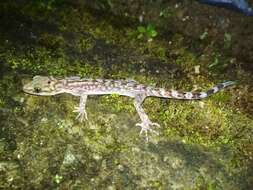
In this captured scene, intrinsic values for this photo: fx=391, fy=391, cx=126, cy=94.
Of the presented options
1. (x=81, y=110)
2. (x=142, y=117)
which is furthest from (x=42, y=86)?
(x=142, y=117)

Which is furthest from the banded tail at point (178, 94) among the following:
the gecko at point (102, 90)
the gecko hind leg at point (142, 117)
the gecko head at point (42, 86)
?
the gecko head at point (42, 86)

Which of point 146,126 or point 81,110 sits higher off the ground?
point 81,110

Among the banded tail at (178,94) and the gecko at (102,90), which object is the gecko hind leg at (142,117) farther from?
the banded tail at (178,94)

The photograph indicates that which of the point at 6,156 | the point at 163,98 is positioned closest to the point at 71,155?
the point at 6,156

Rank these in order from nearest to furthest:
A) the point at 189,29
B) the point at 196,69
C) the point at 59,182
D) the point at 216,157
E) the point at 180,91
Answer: the point at 59,182 < the point at 216,157 < the point at 180,91 < the point at 196,69 < the point at 189,29

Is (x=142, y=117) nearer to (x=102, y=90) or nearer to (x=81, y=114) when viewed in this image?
(x=102, y=90)

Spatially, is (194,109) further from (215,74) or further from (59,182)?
(59,182)

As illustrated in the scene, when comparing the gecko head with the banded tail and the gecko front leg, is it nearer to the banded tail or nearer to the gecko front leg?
the gecko front leg

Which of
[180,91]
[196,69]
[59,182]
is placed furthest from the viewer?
[196,69]
